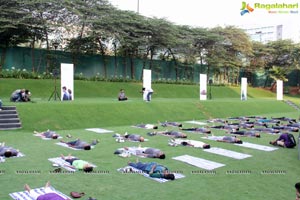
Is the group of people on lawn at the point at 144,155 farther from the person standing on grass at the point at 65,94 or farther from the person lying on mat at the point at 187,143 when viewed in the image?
the person standing on grass at the point at 65,94

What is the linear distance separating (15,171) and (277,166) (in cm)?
549

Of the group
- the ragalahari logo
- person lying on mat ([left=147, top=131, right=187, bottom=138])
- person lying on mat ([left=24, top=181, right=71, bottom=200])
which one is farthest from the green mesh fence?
person lying on mat ([left=24, top=181, right=71, bottom=200])

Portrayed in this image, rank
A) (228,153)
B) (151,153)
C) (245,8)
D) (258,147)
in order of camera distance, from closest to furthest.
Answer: (151,153) → (228,153) → (258,147) → (245,8)

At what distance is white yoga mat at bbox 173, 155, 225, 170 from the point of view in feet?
22.0

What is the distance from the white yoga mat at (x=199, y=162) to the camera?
6.70 m

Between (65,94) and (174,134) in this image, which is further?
(65,94)

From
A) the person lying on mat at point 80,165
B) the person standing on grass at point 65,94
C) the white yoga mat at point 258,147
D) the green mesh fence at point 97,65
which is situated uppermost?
the green mesh fence at point 97,65

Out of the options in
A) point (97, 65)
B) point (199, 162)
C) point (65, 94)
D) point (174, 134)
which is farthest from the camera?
point (97, 65)

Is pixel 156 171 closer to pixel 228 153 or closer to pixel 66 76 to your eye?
pixel 228 153

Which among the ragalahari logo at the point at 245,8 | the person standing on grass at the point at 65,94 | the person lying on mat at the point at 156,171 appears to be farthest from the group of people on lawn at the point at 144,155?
the ragalahari logo at the point at 245,8

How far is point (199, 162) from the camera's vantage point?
23.0 feet

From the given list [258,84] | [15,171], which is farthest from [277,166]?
[258,84]

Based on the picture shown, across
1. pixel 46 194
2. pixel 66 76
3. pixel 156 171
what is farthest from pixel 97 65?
pixel 46 194

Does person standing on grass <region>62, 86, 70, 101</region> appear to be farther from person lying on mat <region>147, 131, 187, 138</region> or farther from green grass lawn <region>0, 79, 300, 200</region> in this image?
person lying on mat <region>147, 131, 187, 138</region>
